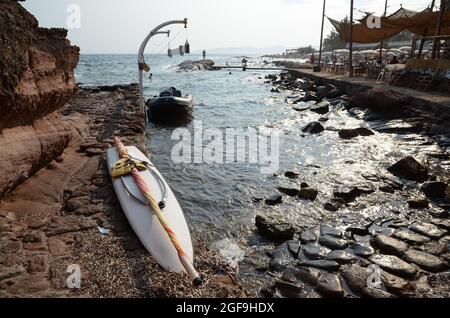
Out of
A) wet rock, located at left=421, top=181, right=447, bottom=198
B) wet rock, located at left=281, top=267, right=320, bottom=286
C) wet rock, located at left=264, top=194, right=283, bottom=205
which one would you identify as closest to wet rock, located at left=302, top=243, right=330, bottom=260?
wet rock, located at left=281, top=267, right=320, bottom=286

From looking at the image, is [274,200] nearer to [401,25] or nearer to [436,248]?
[436,248]

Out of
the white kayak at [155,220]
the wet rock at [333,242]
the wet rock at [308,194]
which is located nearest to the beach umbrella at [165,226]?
the white kayak at [155,220]

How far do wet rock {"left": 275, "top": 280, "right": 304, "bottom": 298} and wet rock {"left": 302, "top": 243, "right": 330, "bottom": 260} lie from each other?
0.90 m

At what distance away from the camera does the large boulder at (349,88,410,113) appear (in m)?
15.0

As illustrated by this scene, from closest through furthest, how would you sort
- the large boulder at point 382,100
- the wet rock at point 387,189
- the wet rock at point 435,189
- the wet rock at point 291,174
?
the wet rock at point 435,189, the wet rock at point 387,189, the wet rock at point 291,174, the large boulder at point 382,100

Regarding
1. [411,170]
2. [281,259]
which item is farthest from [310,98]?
[281,259]

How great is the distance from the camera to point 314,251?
5656 mm

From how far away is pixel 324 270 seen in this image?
16.8 ft

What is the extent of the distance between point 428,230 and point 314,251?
246cm

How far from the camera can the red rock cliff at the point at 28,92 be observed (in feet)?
17.4

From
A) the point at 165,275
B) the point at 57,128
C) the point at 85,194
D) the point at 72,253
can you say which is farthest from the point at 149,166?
the point at 165,275

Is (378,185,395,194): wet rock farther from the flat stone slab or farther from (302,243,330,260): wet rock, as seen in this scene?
(302,243,330,260): wet rock

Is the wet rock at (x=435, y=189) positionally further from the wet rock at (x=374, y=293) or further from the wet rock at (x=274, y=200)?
the wet rock at (x=374, y=293)

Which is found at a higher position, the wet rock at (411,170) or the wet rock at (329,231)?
the wet rock at (411,170)
